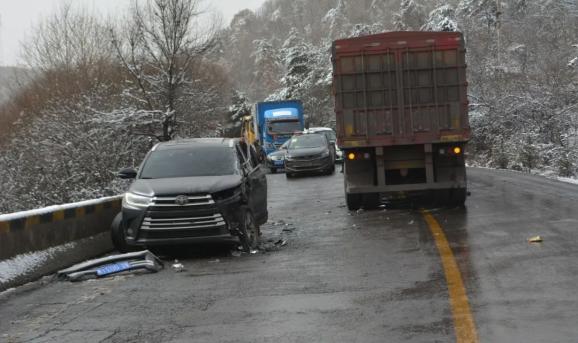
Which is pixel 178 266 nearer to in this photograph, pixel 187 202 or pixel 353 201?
pixel 187 202

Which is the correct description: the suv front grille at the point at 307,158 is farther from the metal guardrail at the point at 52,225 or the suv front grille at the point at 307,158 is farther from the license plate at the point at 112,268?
the license plate at the point at 112,268

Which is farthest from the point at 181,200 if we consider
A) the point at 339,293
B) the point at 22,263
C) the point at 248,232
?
the point at 339,293

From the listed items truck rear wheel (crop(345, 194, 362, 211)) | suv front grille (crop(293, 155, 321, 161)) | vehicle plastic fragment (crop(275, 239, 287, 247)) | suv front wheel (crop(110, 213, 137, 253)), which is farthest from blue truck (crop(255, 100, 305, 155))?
→ suv front wheel (crop(110, 213, 137, 253))

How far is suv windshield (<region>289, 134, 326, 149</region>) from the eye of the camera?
27.3 m

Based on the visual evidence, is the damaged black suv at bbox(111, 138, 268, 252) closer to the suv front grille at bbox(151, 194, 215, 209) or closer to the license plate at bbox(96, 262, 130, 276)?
the suv front grille at bbox(151, 194, 215, 209)

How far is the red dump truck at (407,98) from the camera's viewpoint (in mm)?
13172

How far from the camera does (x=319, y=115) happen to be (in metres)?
63.9

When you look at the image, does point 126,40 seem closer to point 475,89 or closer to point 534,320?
point 475,89

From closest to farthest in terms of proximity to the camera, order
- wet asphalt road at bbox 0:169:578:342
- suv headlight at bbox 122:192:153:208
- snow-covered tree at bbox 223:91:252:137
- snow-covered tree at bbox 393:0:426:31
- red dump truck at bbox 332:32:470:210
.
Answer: wet asphalt road at bbox 0:169:578:342
suv headlight at bbox 122:192:153:208
red dump truck at bbox 332:32:470:210
snow-covered tree at bbox 223:91:252:137
snow-covered tree at bbox 393:0:426:31

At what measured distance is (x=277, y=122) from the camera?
36.0 meters

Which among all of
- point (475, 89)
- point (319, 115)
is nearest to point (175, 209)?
point (475, 89)

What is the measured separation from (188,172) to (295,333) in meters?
5.24

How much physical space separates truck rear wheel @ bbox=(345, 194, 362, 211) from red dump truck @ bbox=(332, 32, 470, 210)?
27.3 inches

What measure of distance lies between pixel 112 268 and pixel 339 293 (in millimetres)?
3260
